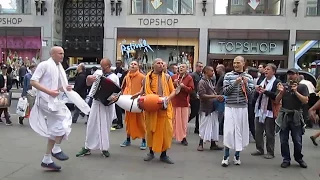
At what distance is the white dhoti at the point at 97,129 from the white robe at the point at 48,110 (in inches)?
40.1

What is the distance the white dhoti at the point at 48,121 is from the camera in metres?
5.62

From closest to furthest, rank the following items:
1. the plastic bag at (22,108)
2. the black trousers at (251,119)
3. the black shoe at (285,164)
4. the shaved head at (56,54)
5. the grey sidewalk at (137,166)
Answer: the grey sidewalk at (137,166)
the shaved head at (56,54)
the black shoe at (285,164)
the black trousers at (251,119)
the plastic bag at (22,108)

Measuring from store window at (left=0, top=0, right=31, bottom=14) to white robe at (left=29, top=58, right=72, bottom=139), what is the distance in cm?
2137

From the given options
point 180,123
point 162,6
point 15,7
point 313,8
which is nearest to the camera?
point 180,123

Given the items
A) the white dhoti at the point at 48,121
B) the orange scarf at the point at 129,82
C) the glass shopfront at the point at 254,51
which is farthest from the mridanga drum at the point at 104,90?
the glass shopfront at the point at 254,51

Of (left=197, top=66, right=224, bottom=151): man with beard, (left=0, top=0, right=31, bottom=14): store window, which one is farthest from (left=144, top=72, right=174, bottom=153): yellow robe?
(left=0, top=0, right=31, bottom=14): store window

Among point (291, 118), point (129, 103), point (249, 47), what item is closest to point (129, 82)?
point (129, 103)

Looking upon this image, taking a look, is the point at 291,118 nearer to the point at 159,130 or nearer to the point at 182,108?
the point at 159,130

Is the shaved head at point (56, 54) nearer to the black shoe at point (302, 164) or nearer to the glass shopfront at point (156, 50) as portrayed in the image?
the black shoe at point (302, 164)

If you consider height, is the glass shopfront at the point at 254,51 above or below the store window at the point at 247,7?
below

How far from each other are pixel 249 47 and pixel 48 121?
761 inches

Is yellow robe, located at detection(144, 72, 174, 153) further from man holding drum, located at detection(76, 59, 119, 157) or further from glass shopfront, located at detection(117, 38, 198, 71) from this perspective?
glass shopfront, located at detection(117, 38, 198, 71)

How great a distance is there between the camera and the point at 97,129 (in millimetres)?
6742

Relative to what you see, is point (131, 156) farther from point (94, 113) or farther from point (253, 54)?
point (253, 54)
